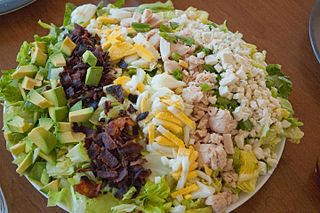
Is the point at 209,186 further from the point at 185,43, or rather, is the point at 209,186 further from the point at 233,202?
the point at 185,43

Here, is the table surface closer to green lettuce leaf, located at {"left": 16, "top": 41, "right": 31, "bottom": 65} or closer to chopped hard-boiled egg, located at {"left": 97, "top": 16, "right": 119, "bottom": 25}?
green lettuce leaf, located at {"left": 16, "top": 41, "right": 31, "bottom": 65}

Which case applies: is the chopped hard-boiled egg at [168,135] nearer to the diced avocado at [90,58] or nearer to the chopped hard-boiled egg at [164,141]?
the chopped hard-boiled egg at [164,141]

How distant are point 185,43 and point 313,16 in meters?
0.55

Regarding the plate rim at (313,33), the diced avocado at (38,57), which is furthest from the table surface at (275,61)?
the diced avocado at (38,57)

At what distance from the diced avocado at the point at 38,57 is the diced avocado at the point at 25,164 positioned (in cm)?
28

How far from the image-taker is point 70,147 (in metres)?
1.09

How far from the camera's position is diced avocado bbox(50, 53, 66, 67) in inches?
46.4

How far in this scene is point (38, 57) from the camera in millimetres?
1236

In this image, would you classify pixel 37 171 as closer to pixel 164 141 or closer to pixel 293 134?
pixel 164 141

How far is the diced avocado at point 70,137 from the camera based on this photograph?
108 centimetres

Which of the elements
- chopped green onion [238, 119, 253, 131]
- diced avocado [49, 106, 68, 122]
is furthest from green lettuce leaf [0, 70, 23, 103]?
chopped green onion [238, 119, 253, 131]

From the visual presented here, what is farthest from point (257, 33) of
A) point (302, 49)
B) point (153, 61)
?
point (153, 61)

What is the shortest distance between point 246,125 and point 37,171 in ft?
1.72

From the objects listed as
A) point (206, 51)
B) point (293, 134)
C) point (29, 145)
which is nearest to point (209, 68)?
point (206, 51)
